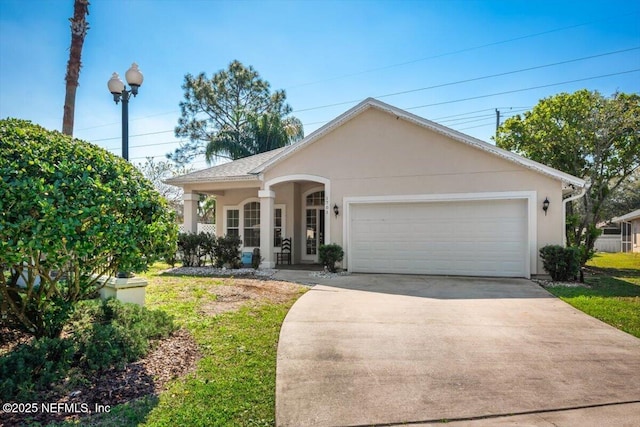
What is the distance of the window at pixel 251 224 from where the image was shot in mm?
15953

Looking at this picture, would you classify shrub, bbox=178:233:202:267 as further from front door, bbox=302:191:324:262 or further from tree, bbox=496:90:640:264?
tree, bbox=496:90:640:264

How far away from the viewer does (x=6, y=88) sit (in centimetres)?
1131

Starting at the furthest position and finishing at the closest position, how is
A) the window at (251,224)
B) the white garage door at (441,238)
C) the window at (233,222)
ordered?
the window at (233,222), the window at (251,224), the white garage door at (441,238)

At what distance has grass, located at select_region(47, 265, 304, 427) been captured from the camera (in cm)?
305

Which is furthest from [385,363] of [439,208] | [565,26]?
[565,26]

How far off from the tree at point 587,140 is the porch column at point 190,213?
48.0 ft

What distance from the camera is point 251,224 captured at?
1605cm

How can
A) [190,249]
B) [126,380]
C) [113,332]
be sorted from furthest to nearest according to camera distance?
[190,249] → [113,332] → [126,380]

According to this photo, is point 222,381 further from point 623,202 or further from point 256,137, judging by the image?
point 623,202

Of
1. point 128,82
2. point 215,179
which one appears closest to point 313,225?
point 215,179

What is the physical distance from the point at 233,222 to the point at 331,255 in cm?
641

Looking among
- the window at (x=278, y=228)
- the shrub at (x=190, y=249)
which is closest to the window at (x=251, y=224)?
the window at (x=278, y=228)

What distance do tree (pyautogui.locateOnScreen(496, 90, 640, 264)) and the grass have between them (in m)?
13.8

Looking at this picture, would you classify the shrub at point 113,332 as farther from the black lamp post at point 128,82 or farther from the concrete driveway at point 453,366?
the black lamp post at point 128,82
